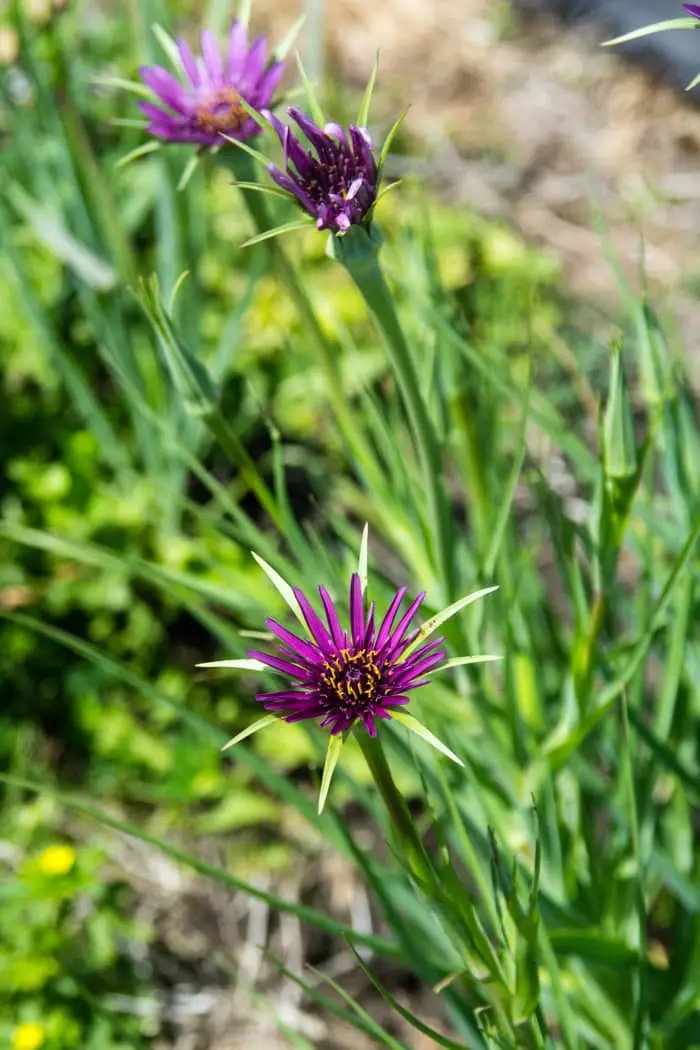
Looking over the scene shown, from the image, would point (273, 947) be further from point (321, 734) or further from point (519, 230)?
point (519, 230)

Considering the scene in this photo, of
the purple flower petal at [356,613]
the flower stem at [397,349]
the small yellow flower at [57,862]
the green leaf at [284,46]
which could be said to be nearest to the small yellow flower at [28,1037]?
the small yellow flower at [57,862]

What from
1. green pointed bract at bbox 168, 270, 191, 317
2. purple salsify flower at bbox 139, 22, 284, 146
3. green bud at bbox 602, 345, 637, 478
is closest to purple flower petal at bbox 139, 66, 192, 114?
purple salsify flower at bbox 139, 22, 284, 146

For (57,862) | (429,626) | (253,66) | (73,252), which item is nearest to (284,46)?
(253,66)

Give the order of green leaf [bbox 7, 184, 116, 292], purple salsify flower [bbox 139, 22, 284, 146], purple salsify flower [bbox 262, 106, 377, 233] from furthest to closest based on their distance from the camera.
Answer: green leaf [bbox 7, 184, 116, 292] < purple salsify flower [bbox 139, 22, 284, 146] < purple salsify flower [bbox 262, 106, 377, 233]

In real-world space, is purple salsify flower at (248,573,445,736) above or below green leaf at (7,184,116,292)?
below

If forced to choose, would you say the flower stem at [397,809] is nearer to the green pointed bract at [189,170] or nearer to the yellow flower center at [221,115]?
the green pointed bract at [189,170]

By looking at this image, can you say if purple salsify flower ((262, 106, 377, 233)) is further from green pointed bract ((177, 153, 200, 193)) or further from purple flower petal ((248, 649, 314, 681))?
purple flower petal ((248, 649, 314, 681))
